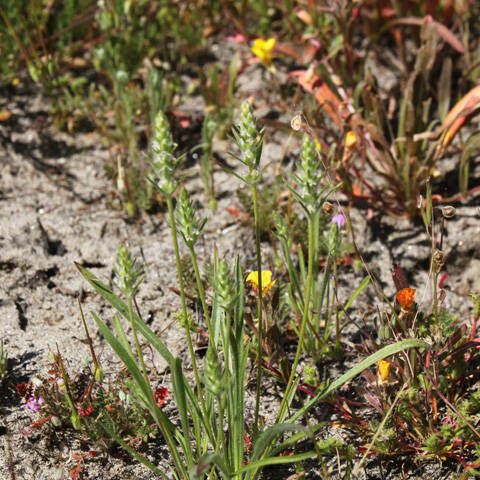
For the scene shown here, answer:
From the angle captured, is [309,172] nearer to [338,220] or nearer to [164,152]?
[164,152]

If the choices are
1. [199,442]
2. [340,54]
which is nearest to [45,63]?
[340,54]

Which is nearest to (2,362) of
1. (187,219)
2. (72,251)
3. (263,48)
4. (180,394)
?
(72,251)

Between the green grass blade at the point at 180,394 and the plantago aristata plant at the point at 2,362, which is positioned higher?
the green grass blade at the point at 180,394

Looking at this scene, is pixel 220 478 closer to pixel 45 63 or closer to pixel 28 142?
pixel 28 142

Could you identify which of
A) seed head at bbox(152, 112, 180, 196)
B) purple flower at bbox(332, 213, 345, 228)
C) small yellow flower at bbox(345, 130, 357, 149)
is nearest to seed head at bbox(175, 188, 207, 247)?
seed head at bbox(152, 112, 180, 196)

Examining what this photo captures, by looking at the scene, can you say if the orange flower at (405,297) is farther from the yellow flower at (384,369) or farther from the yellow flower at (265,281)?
the yellow flower at (265,281)

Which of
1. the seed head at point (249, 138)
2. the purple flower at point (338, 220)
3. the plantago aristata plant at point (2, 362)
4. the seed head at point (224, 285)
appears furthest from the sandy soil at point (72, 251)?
the seed head at point (249, 138)

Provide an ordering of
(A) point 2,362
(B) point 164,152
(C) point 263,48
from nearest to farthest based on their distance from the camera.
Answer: (B) point 164,152, (A) point 2,362, (C) point 263,48

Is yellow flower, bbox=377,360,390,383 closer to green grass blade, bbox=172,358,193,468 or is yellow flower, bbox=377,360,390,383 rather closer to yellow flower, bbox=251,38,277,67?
green grass blade, bbox=172,358,193,468
